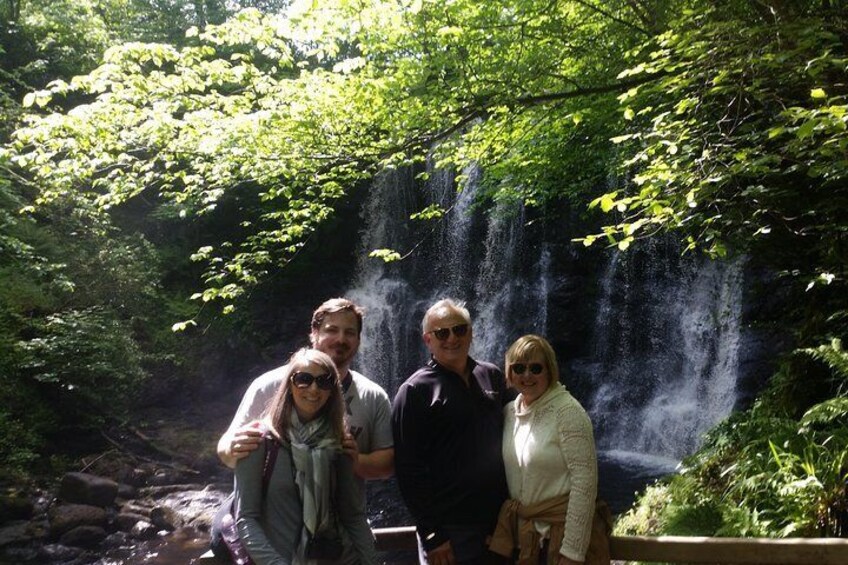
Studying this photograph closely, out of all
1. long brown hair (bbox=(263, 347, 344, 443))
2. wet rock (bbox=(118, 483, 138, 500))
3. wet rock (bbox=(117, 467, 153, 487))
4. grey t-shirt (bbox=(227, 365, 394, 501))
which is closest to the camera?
long brown hair (bbox=(263, 347, 344, 443))

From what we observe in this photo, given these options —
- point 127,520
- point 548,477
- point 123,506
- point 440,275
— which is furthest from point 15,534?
point 440,275

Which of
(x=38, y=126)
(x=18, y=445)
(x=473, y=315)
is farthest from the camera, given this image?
(x=473, y=315)

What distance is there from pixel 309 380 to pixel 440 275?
16.3 meters

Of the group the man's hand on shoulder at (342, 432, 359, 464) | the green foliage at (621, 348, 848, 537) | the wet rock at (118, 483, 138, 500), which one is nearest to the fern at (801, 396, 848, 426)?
the green foliage at (621, 348, 848, 537)

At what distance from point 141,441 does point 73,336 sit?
302 cm

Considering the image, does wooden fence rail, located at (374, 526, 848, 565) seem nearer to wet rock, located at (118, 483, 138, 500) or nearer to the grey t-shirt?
the grey t-shirt

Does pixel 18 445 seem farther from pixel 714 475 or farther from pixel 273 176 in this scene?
pixel 714 475

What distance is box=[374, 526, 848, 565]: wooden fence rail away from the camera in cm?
262

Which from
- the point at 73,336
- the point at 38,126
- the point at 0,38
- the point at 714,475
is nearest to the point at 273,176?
the point at 38,126

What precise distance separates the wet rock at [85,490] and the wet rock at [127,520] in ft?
1.69

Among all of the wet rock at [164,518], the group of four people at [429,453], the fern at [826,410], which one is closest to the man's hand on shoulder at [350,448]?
the group of four people at [429,453]

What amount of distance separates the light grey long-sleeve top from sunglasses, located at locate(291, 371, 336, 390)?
258 mm

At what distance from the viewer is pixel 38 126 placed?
5176mm

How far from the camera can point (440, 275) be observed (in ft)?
61.8
